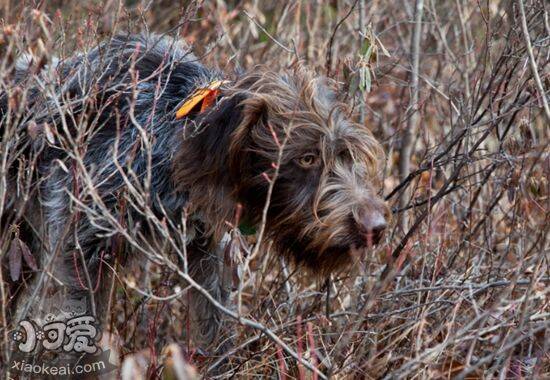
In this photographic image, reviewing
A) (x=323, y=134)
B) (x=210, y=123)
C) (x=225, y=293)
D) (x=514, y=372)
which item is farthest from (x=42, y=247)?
(x=514, y=372)

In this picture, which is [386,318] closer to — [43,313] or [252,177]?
[252,177]

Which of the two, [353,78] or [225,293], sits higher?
[353,78]

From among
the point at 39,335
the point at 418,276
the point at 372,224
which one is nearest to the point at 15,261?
the point at 39,335

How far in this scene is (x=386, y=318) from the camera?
4.50m

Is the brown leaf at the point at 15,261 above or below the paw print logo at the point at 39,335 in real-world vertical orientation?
above

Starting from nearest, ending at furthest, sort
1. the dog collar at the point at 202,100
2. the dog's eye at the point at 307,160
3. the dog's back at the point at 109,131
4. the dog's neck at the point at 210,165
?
1. the dog's eye at the point at 307,160
2. the dog's neck at the point at 210,165
3. the dog collar at the point at 202,100
4. the dog's back at the point at 109,131

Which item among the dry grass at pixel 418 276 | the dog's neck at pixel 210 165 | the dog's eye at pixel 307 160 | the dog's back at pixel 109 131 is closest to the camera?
the dry grass at pixel 418 276

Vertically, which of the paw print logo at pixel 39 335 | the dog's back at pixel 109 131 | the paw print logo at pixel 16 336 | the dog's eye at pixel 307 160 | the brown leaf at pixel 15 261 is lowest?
the paw print logo at pixel 16 336

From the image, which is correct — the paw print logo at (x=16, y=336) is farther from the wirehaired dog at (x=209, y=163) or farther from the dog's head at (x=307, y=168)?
the dog's head at (x=307, y=168)

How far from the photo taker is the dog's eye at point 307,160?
416cm

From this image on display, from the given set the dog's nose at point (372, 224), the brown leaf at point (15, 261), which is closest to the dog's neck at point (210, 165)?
the dog's nose at point (372, 224)

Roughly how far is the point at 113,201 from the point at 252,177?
78cm

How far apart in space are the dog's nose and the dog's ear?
671mm

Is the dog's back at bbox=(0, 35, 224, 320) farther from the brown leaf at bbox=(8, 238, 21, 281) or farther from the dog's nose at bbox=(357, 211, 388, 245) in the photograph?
the dog's nose at bbox=(357, 211, 388, 245)
